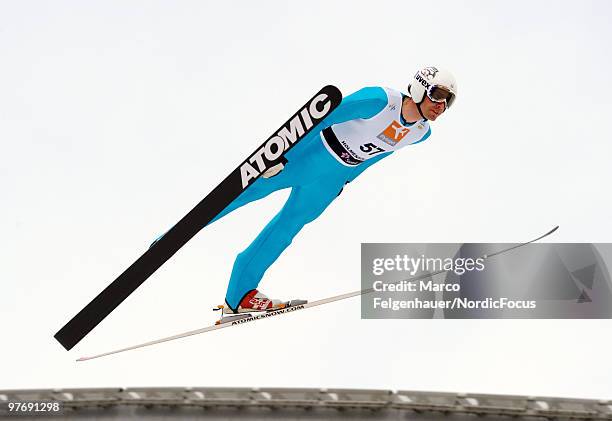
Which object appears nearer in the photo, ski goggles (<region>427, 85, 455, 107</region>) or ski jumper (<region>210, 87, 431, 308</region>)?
ski goggles (<region>427, 85, 455, 107</region>)

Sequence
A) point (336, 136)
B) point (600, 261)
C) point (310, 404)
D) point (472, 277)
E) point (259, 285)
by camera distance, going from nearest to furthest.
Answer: point (336, 136)
point (259, 285)
point (472, 277)
point (600, 261)
point (310, 404)

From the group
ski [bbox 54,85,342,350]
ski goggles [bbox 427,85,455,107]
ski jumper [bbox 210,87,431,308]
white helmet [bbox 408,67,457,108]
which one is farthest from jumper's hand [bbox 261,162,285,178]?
ski goggles [bbox 427,85,455,107]

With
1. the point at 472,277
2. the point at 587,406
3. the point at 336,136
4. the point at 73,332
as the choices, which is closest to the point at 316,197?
the point at 336,136

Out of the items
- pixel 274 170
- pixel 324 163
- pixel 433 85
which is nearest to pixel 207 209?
pixel 274 170

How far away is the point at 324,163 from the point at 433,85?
1.17 m

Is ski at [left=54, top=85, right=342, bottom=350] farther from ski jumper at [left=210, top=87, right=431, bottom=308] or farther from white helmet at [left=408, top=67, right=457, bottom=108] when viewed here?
white helmet at [left=408, top=67, right=457, bottom=108]

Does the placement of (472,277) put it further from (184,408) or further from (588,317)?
(184,408)

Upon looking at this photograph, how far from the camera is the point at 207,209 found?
721 cm

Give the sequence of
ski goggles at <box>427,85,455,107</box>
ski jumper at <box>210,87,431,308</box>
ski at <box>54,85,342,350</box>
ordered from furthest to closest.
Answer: ski jumper at <box>210,87,431,308</box>
ski goggles at <box>427,85,455,107</box>
ski at <box>54,85,342,350</box>

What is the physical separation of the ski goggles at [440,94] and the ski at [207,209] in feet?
2.77

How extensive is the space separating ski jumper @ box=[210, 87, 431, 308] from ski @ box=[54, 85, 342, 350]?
219 millimetres

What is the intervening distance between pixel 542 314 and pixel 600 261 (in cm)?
114

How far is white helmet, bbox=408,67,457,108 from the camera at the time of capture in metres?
7.12

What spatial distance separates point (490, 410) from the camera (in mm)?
13156
